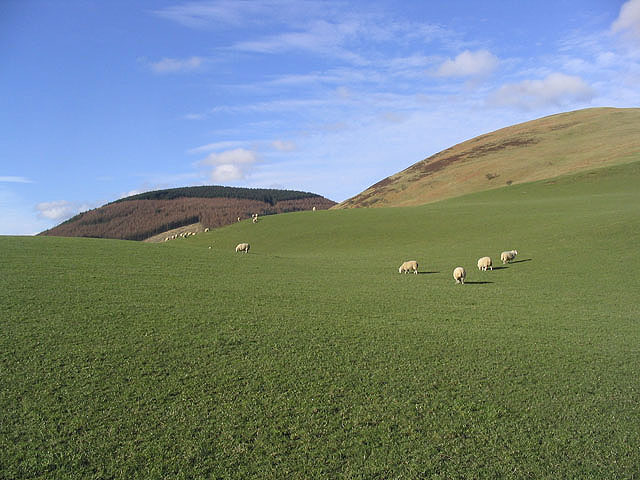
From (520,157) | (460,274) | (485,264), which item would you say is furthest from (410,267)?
(520,157)

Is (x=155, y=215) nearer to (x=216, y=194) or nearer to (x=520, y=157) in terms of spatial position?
(x=216, y=194)

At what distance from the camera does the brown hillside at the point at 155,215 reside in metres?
139

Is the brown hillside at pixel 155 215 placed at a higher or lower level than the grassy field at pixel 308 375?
higher

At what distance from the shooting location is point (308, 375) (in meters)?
10.8

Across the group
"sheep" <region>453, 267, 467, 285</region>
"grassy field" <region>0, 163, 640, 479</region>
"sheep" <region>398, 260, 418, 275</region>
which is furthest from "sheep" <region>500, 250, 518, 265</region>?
"sheep" <region>453, 267, 467, 285</region>

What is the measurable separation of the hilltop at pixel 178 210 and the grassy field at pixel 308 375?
4394 inches

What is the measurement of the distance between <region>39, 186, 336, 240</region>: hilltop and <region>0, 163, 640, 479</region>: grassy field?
112m

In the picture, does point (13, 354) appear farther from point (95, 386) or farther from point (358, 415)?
point (358, 415)

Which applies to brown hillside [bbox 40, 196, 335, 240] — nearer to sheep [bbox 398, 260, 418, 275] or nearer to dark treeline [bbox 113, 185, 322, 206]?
dark treeline [bbox 113, 185, 322, 206]

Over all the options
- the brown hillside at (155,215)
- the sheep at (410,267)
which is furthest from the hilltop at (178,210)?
the sheep at (410,267)

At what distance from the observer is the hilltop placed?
456 ft

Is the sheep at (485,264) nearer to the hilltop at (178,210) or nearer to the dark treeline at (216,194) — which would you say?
the hilltop at (178,210)

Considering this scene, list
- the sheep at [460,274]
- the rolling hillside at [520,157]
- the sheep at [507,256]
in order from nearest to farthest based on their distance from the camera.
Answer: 1. the sheep at [460,274]
2. the sheep at [507,256]
3. the rolling hillside at [520,157]

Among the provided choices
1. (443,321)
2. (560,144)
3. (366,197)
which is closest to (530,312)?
(443,321)
